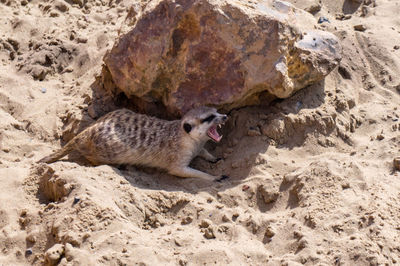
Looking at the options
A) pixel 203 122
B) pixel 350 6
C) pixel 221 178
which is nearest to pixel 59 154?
pixel 203 122

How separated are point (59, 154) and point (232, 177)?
1379 mm

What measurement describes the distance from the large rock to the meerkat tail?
0.65 m

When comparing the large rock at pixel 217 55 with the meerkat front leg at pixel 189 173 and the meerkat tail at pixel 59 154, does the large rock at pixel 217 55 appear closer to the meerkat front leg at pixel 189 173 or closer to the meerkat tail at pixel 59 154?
the meerkat front leg at pixel 189 173

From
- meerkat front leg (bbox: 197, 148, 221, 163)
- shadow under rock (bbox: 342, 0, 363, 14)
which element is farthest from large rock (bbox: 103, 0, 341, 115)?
shadow under rock (bbox: 342, 0, 363, 14)

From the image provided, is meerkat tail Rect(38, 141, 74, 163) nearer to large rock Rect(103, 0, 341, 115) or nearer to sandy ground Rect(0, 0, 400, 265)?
sandy ground Rect(0, 0, 400, 265)

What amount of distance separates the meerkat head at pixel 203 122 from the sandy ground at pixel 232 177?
0.22m

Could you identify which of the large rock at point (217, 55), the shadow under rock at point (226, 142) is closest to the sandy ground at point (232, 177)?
the shadow under rock at point (226, 142)

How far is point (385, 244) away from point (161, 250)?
4.15ft

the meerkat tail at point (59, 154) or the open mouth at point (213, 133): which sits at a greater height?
the open mouth at point (213, 133)

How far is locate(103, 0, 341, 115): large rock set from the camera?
416 centimetres

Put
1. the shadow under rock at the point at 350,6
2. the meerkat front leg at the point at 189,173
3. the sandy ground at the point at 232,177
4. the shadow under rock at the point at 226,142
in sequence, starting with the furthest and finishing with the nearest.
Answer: the shadow under rock at the point at 350,6 < the meerkat front leg at the point at 189,173 < the shadow under rock at the point at 226,142 < the sandy ground at the point at 232,177

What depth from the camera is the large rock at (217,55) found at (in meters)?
4.16

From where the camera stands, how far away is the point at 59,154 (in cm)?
434

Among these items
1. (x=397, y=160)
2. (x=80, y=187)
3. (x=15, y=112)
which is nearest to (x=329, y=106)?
(x=397, y=160)
